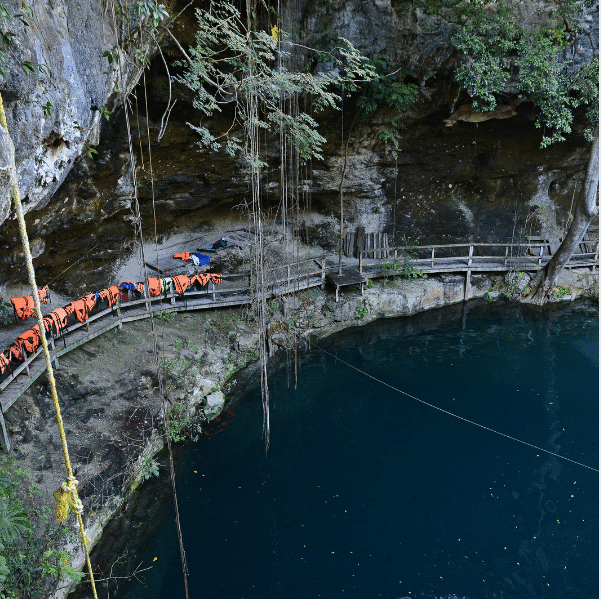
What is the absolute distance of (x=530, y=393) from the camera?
820 centimetres

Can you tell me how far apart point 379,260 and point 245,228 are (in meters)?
3.41

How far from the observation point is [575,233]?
10.0 meters

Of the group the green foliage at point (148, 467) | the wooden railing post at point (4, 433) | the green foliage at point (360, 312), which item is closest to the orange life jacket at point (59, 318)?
the wooden railing post at point (4, 433)

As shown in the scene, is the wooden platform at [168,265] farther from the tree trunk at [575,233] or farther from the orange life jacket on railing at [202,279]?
the tree trunk at [575,233]

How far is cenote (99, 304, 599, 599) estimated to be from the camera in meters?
5.05

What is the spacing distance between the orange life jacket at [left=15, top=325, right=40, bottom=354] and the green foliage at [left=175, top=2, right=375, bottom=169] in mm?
3656

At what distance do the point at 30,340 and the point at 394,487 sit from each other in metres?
5.12

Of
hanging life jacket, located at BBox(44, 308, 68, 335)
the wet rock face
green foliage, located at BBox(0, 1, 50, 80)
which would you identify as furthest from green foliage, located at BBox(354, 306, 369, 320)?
green foliage, located at BBox(0, 1, 50, 80)

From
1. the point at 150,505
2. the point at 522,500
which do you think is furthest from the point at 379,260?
the point at 150,505

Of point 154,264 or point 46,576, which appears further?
point 154,264

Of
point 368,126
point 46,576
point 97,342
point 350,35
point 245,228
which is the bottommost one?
point 46,576

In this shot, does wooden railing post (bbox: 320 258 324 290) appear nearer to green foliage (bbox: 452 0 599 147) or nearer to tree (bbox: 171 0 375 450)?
tree (bbox: 171 0 375 450)

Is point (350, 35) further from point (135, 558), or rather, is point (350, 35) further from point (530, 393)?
point (135, 558)

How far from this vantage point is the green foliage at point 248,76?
19.7ft
